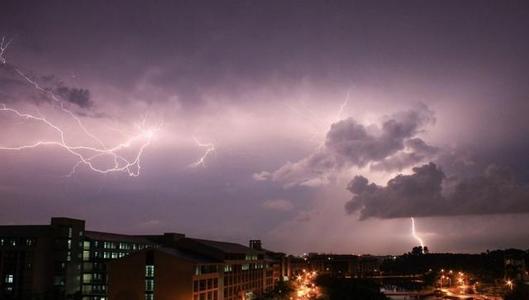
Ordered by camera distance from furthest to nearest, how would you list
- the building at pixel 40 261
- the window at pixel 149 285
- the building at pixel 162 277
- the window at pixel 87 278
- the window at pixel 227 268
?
the window at pixel 87 278
the building at pixel 40 261
the window at pixel 227 268
the window at pixel 149 285
the building at pixel 162 277

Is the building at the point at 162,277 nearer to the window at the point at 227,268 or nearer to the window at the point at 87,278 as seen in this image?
the window at the point at 227,268

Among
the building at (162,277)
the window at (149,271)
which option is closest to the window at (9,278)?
the building at (162,277)

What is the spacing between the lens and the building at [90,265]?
2175 inches

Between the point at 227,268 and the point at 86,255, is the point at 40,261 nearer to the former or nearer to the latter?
the point at 86,255

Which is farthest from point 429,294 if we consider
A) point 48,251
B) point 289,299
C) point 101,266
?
point 48,251

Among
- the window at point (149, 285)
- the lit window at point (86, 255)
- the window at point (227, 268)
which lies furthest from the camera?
the lit window at point (86, 255)

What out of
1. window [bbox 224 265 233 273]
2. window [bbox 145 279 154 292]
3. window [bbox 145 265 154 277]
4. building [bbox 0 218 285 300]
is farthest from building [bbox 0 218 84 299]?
window [bbox 224 265 233 273]

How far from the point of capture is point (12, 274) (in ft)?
218

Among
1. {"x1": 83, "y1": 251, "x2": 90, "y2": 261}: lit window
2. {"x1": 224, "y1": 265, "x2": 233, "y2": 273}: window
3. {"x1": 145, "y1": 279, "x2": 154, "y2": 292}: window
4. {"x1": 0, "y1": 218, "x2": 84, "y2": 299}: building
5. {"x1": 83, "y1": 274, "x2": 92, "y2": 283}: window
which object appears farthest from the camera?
{"x1": 83, "y1": 251, "x2": 90, "y2": 261}: lit window

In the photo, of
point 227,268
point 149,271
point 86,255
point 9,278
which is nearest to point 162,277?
point 149,271

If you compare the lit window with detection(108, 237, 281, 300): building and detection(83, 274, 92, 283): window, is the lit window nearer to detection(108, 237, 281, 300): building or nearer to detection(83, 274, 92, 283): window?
detection(83, 274, 92, 283): window

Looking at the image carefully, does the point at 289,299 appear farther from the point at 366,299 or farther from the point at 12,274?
the point at 12,274

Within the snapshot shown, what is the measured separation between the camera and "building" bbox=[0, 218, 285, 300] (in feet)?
181

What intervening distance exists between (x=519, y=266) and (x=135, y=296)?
9893 cm
